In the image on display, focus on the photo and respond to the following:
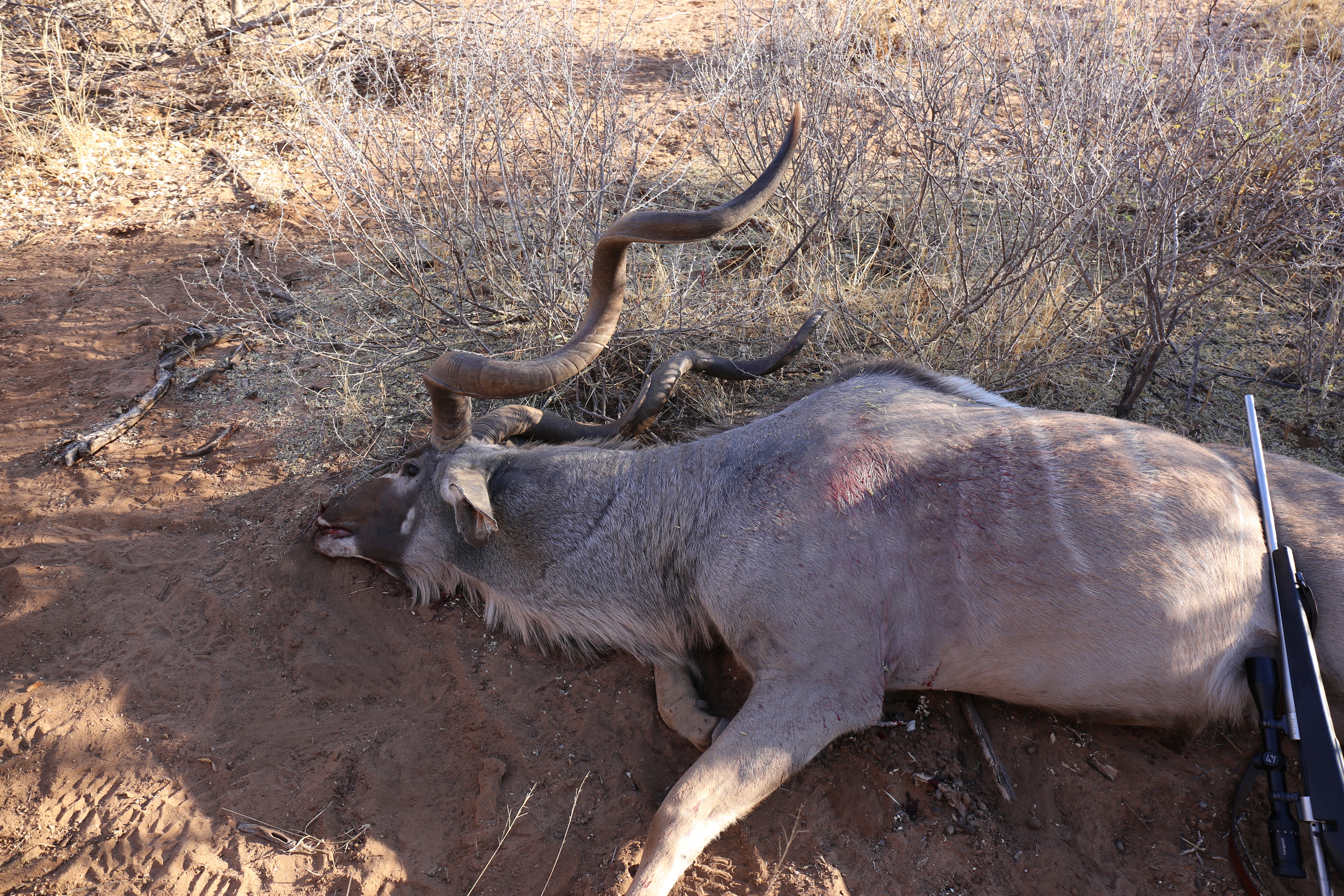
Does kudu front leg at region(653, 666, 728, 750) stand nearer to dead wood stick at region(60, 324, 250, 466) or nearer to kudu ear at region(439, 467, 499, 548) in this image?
kudu ear at region(439, 467, 499, 548)

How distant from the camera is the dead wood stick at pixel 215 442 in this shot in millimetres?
4496

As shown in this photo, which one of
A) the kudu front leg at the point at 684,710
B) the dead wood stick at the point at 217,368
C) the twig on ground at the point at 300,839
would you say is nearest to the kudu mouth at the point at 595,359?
the kudu front leg at the point at 684,710

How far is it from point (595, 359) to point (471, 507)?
84 centimetres

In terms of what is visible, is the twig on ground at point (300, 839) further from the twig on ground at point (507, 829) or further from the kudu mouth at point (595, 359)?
the kudu mouth at point (595, 359)

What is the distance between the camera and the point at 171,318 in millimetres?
5488

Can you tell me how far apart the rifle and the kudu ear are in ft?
9.36

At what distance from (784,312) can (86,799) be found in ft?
13.0

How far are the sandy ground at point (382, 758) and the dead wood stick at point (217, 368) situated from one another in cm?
81

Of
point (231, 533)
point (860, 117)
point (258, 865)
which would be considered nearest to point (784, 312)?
point (860, 117)

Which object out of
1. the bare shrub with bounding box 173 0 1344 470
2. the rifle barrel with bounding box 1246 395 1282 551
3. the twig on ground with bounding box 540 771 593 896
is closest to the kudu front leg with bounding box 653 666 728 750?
the twig on ground with bounding box 540 771 593 896

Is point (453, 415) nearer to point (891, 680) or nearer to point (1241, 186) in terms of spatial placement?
point (891, 680)

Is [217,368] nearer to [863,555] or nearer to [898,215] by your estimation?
[863,555]

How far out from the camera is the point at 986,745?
3201 mm

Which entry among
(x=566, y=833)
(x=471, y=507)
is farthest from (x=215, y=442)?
(x=566, y=833)
